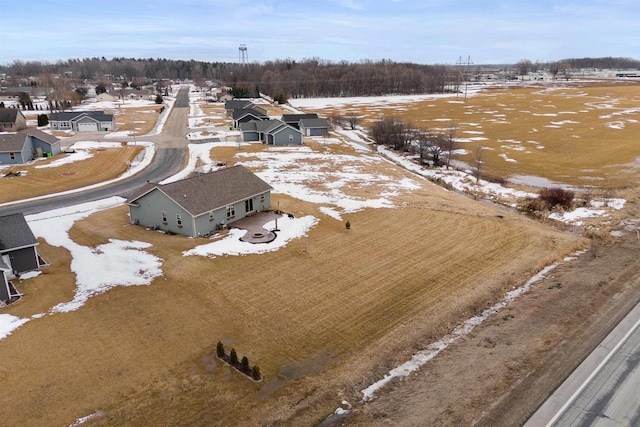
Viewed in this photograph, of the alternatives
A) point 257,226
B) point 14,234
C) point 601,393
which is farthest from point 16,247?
point 601,393

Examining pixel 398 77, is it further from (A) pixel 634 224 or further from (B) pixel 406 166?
(A) pixel 634 224

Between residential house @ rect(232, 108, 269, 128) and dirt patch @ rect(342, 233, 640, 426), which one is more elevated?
residential house @ rect(232, 108, 269, 128)

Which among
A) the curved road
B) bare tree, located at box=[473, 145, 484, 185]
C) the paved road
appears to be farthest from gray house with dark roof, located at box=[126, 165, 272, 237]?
bare tree, located at box=[473, 145, 484, 185]

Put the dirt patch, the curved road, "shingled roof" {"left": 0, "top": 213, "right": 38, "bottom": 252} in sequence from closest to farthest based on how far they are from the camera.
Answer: the dirt patch, "shingled roof" {"left": 0, "top": 213, "right": 38, "bottom": 252}, the curved road

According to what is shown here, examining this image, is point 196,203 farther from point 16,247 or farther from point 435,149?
point 435,149

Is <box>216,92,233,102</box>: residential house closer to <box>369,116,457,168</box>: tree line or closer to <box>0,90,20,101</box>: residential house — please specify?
<box>0,90,20,101</box>: residential house

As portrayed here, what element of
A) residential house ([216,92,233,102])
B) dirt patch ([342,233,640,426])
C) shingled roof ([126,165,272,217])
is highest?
residential house ([216,92,233,102])
